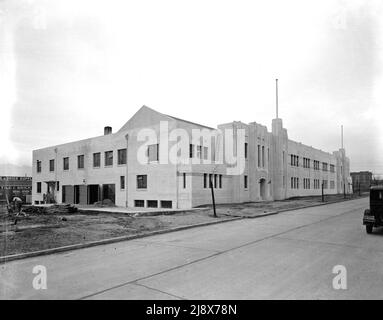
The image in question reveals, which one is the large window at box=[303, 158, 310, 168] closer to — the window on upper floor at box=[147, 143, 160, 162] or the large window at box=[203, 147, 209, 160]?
the large window at box=[203, 147, 209, 160]

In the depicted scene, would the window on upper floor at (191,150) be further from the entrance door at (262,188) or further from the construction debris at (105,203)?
the entrance door at (262,188)

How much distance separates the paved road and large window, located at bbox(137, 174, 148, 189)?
61.8 feet

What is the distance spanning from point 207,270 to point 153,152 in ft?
73.6

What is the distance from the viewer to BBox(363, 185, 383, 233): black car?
11.8 m

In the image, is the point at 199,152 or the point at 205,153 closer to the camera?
the point at 199,152

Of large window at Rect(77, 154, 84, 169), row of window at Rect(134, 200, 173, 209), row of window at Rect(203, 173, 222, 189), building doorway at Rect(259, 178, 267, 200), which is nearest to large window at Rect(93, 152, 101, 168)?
large window at Rect(77, 154, 84, 169)

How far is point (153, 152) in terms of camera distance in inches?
1121

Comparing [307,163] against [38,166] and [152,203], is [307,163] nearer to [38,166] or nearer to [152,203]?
[152,203]

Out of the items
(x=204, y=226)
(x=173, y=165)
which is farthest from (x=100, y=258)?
(x=173, y=165)

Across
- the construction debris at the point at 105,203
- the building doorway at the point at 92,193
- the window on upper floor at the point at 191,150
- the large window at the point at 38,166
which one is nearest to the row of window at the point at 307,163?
the window on upper floor at the point at 191,150

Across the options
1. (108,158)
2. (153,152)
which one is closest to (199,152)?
(153,152)

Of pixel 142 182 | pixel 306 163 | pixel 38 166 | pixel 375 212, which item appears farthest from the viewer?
pixel 306 163

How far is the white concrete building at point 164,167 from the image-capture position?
2673 cm
